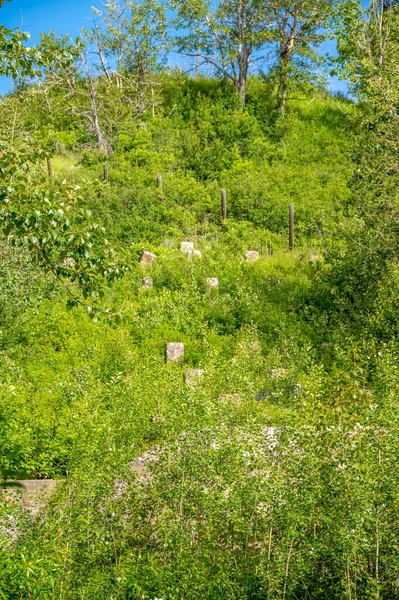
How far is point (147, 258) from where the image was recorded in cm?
1675

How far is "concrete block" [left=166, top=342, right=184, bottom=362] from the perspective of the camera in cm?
1262

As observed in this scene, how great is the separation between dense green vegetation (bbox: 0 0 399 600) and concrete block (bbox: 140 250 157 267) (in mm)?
285

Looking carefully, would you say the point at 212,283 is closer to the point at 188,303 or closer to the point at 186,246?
the point at 188,303

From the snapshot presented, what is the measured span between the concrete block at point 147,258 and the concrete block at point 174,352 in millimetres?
4244

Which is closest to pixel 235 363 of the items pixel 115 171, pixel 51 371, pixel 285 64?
pixel 51 371

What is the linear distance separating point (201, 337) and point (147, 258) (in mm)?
3957

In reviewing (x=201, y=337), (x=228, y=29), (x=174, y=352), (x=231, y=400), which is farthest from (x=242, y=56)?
(x=231, y=400)

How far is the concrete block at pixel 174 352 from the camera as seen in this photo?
12.6 m

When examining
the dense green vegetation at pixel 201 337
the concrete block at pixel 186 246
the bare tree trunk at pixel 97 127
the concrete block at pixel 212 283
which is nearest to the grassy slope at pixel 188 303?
the dense green vegetation at pixel 201 337

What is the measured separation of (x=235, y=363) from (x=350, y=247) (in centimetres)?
583

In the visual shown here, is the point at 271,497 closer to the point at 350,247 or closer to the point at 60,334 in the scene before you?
A: the point at 60,334

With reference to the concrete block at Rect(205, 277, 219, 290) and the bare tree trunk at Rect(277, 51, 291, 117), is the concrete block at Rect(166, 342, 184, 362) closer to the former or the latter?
the concrete block at Rect(205, 277, 219, 290)

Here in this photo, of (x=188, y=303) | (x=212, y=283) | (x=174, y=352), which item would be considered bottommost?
(x=174, y=352)

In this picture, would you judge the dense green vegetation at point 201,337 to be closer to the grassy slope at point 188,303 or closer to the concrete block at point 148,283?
the grassy slope at point 188,303
